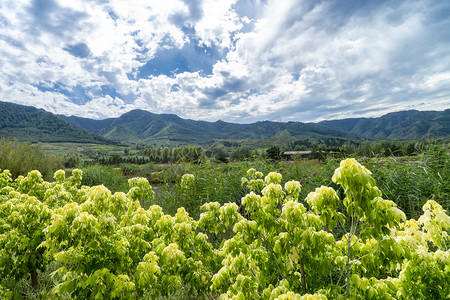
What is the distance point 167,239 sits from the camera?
3.27m

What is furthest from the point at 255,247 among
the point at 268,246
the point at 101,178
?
the point at 101,178

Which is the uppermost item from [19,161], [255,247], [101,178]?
[19,161]

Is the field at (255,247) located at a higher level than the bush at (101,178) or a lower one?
higher

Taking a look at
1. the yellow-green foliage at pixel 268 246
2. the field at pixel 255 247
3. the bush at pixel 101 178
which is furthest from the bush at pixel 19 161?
the yellow-green foliage at pixel 268 246

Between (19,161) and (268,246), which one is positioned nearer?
(268,246)

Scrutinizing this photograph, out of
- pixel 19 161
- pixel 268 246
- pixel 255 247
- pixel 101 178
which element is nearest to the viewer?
pixel 268 246

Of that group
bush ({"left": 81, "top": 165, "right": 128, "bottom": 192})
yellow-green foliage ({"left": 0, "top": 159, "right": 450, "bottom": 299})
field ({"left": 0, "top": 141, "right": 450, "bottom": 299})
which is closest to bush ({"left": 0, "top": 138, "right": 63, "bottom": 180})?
bush ({"left": 81, "top": 165, "right": 128, "bottom": 192})

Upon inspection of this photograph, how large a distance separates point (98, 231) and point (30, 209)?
1.90 meters

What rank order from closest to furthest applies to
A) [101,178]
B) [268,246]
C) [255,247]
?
[268,246] < [255,247] < [101,178]

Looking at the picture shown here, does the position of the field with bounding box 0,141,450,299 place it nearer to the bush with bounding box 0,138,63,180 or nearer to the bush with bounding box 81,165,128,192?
the bush with bounding box 81,165,128,192

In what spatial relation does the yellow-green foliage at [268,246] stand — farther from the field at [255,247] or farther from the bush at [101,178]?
the bush at [101,178]

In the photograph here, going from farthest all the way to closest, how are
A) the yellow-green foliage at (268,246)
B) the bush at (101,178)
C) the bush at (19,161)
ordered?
the bush at (101,178) < the bush at (19,161) < the yellow-green foliage at (268,246)

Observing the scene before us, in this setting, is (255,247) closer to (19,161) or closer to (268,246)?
(268,246)

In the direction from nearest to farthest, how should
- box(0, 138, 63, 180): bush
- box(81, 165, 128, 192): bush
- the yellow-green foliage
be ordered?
the yellow-green foliage
box(0, 138, 63, 180): bush
box(81, 165, 128, 192): bush
